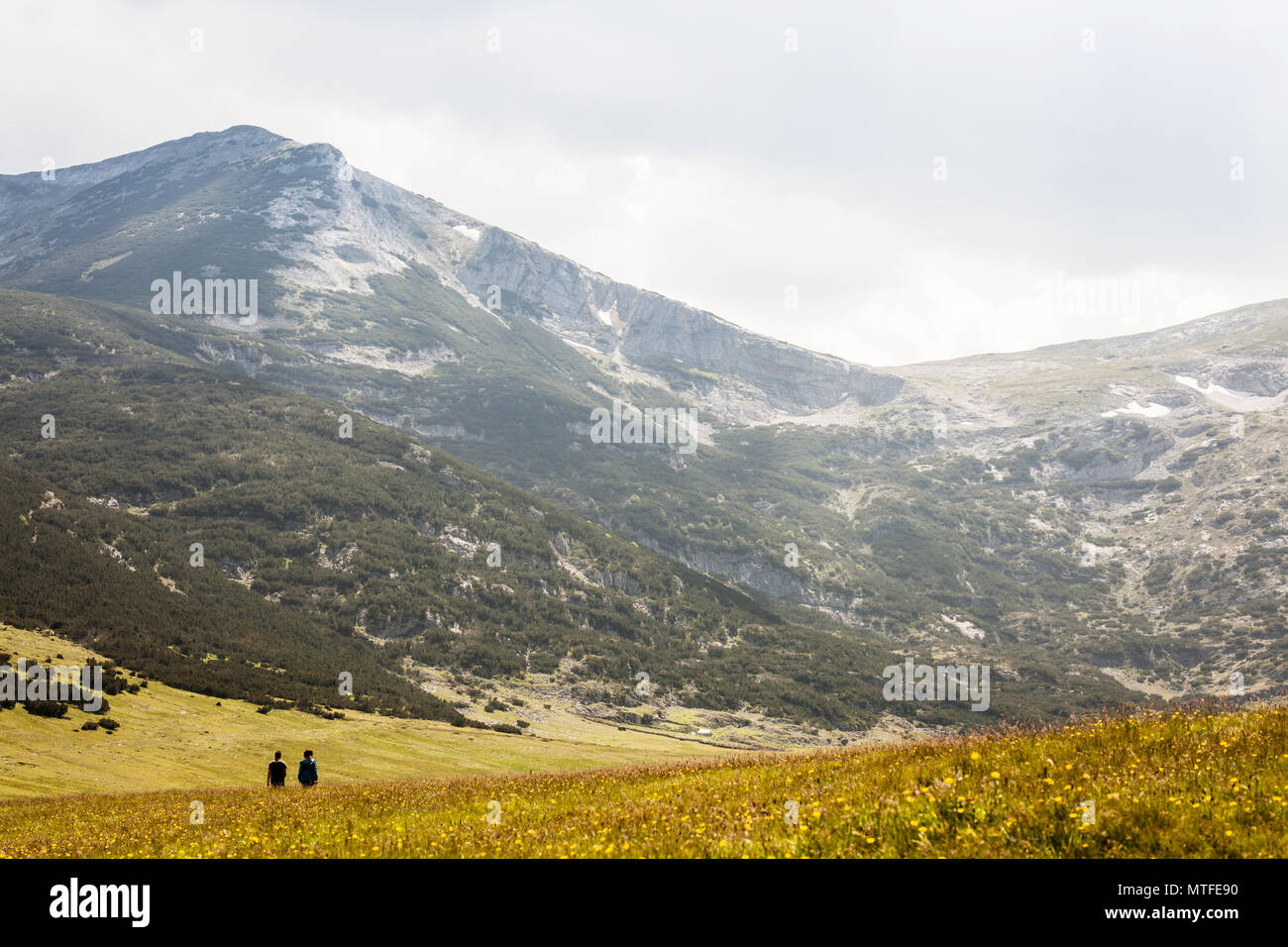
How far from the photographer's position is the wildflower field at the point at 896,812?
586 cm

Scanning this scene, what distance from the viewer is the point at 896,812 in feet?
22.0

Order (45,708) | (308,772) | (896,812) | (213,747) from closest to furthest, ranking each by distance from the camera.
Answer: (896,812) → (308,772) → (45,708) → (213,747)

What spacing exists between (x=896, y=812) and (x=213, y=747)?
58.9 m

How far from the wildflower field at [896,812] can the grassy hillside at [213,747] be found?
2179 centimetres

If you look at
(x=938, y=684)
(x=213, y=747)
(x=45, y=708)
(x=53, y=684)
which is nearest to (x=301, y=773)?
(x=213, y=747)

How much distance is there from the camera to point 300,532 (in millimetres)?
148500

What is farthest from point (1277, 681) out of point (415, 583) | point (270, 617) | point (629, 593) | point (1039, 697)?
point (270, 617)

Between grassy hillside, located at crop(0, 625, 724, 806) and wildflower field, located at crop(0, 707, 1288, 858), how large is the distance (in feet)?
71.5

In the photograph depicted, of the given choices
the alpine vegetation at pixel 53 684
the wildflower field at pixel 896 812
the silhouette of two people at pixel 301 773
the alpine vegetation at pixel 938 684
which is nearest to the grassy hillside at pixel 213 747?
the alpine vegetation at pixel 53 684

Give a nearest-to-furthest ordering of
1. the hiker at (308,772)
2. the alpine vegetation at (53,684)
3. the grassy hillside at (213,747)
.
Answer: the hiker at (308,772)
the grassy hillside at (213,747)
the alpine vegetation at (53,684)

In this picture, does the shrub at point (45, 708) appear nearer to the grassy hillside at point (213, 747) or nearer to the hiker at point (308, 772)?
the grassy hillside at point (213, 747)

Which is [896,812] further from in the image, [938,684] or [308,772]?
[938,684]

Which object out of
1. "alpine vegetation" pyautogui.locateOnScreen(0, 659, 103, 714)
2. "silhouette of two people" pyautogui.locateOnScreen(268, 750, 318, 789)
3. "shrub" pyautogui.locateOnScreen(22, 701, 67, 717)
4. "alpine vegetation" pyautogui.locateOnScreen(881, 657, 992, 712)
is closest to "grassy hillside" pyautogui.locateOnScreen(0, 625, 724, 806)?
"shrub" pyautogui.locateOnScreen(22, 701, 67, 717)
